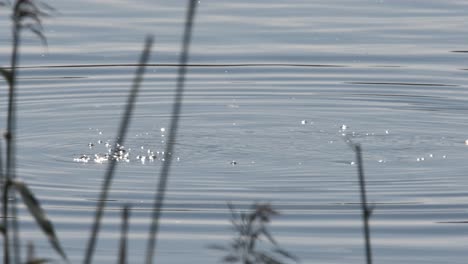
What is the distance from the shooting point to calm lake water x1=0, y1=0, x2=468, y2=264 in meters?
7.20

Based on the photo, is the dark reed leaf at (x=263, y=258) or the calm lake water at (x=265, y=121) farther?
the calm lake water at (x=265, y=121)

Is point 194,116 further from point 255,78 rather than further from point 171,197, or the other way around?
point 171,197

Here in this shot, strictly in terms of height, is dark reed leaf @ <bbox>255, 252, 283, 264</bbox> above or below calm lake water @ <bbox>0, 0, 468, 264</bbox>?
below

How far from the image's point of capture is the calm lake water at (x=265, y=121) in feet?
23.6

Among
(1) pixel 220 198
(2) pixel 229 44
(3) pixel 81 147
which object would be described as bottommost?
(1) pixel 220 198

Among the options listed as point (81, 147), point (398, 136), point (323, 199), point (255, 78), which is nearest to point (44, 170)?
point (81, 147)

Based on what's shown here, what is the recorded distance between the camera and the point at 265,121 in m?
9.98

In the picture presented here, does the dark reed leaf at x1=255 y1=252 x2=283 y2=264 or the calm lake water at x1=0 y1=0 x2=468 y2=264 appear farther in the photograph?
the calm lake water at x1=0 y1=0 x2=468 y2=264

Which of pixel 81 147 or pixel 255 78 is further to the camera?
pixel 255 78

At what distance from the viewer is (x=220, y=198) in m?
7.79

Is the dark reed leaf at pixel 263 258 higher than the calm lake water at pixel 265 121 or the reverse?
the reverse

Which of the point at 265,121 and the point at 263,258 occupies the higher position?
the point at 265,121

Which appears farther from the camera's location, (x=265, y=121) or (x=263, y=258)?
(x=265, y=121)

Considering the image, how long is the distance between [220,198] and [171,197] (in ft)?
0.88
